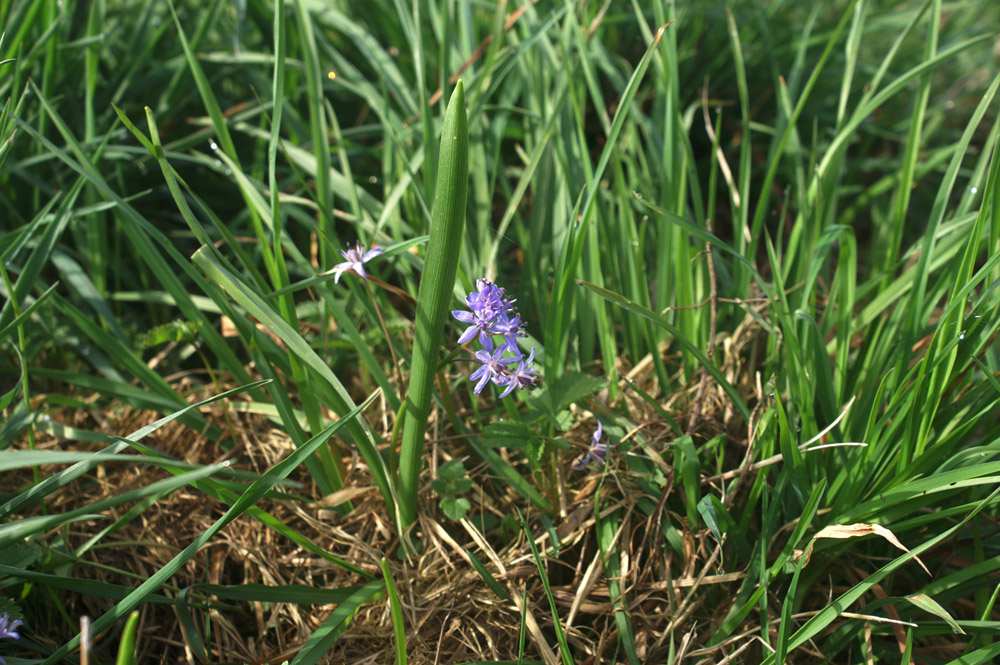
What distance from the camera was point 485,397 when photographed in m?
1.66

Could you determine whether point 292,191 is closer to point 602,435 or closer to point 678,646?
point 602,435

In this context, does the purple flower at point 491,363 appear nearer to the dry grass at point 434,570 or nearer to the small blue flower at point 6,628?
the dry grass at point 434,570

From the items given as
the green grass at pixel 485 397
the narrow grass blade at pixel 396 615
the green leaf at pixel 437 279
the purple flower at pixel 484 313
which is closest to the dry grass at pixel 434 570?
the green grass at pixel 485 397

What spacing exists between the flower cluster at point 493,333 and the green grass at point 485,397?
6 centimetres

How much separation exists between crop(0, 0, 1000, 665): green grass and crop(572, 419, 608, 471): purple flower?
5 centimetres

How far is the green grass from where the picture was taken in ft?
3.83

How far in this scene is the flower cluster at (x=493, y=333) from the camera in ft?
3.55

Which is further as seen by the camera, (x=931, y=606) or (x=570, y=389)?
(x=570, y=389)

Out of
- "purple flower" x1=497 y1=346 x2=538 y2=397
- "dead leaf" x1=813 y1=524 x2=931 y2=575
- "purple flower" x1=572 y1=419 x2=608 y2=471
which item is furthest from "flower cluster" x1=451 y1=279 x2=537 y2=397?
"dead leaf" x1=813 y1=524 x2=931 y2=575

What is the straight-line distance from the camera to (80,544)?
1.40 m

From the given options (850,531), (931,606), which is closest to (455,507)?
(850,531)

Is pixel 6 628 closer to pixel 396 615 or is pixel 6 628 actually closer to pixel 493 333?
pixel 396 615

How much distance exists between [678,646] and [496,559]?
37cm

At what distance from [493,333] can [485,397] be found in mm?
576
